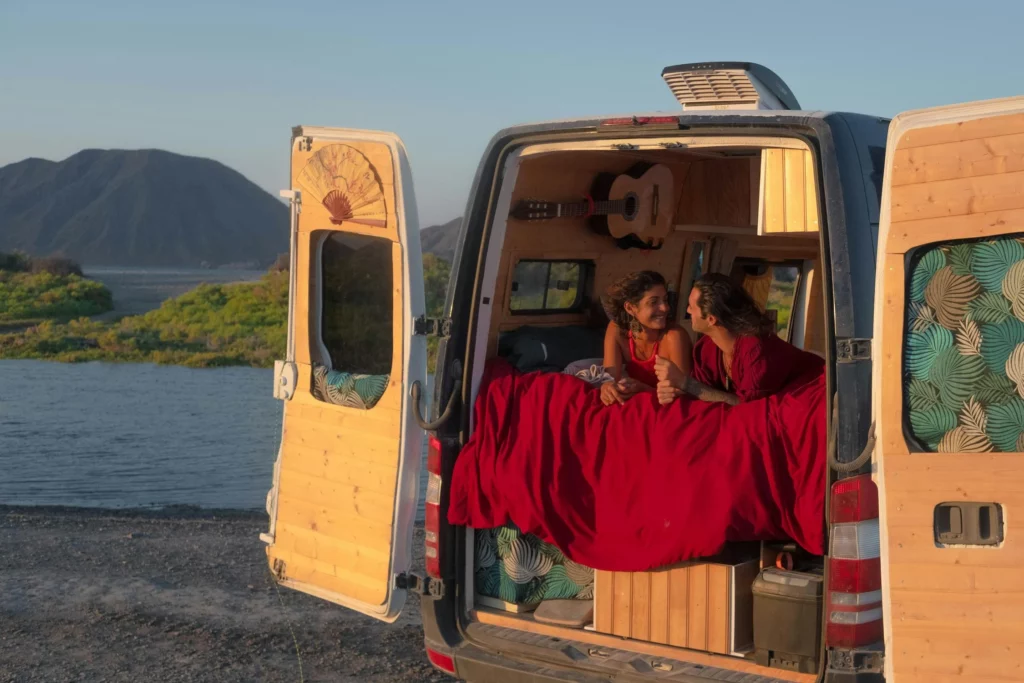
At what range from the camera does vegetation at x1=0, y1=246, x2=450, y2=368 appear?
26.8 metres

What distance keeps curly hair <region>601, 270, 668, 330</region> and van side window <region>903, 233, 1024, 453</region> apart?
2.01m

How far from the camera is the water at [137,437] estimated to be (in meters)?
12.0

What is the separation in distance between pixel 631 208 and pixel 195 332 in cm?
2664

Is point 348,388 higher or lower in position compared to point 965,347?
lower

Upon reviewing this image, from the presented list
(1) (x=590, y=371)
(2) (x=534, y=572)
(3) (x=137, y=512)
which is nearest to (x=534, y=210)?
(1) (x=590, y=371)

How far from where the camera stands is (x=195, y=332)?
105 feet

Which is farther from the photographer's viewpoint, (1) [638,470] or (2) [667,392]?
(2) [667,392]

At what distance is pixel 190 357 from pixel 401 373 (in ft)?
73.1

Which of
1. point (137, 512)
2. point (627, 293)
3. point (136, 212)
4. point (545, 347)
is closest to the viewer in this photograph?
point (627, 293)

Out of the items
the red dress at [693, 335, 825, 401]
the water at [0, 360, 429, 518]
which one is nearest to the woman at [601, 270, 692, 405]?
the red dress at [693, 335, 825, 401]

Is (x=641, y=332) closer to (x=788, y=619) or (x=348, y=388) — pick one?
(x=348, y=388)

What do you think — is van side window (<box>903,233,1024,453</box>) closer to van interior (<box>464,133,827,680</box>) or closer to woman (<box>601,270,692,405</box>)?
van interior (<box>464,133,827,680</box>)

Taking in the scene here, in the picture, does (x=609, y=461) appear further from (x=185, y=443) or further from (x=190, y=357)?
(x=190, y=357)

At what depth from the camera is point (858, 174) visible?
4055 millimetres
